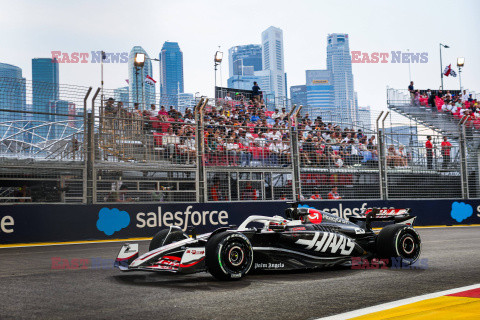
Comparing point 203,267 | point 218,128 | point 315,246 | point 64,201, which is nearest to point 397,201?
point 218,128

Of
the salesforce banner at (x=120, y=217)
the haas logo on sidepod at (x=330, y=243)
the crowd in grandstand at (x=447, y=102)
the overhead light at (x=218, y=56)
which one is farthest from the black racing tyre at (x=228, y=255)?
the crowd in grandstand at (x=447, y=102)

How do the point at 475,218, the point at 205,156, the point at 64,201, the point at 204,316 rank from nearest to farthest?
the point at 204,316
the point at 64,201
the point at 205,156
the point at 475,218

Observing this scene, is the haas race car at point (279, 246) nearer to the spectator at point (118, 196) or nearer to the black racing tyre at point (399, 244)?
the black racing tyre at point (399, 244)

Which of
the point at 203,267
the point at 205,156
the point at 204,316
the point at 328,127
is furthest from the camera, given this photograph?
the point at 328,127

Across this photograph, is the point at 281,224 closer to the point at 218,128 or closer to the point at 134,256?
the point at 134,256

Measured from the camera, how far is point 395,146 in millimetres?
17516

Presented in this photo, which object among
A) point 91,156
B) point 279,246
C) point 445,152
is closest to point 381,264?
point 279,246

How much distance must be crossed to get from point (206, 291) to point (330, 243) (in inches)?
87.0

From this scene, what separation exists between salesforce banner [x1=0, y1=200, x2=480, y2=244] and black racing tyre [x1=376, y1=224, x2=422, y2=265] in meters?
7.58

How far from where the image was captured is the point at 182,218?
14391mm

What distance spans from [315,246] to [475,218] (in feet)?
45.6

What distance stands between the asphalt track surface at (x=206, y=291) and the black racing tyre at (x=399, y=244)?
0.31m

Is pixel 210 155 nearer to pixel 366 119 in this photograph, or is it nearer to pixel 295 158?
pixel 295 158

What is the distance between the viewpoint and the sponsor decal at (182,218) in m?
14.0
